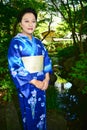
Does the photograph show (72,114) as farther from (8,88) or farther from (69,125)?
(8,88)

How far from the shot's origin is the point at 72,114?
30.1ft

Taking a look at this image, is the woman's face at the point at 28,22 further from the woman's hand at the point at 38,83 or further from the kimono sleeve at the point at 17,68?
the woman's hand at the point at 38,83

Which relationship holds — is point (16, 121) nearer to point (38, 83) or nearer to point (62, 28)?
point (38, 83)

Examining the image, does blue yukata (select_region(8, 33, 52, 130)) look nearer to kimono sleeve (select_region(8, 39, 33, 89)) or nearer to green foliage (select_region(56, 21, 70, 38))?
kimono sleeve (select_region(8, 39, 33, 89))

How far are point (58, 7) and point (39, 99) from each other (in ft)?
30.5

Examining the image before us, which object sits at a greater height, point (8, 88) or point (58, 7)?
point (58, 7)

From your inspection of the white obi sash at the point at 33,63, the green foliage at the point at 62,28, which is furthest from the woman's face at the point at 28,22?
the green foliage at the point at 62,28

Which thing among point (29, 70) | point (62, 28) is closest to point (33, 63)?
point (29, 70)

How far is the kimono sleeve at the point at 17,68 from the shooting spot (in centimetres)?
315

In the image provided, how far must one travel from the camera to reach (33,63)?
3201 millimetres

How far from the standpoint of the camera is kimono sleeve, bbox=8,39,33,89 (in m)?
3.15

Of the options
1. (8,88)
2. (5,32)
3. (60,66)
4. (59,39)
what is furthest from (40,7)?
(59,39)

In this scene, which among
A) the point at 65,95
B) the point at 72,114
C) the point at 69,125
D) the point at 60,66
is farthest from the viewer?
the point at 60,66

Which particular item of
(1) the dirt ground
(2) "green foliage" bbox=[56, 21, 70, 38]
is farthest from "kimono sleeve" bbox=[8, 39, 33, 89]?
(2) "green foliage" bbox=[56, 21, 70, 38]
